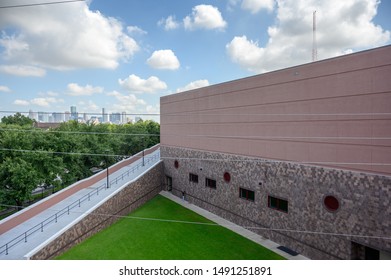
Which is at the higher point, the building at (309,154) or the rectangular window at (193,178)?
the building at (309,154)

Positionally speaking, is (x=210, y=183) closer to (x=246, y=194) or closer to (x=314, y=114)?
(x=246, y=194)

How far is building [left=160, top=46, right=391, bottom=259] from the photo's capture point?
1009cm

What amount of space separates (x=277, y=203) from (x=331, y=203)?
3.12m

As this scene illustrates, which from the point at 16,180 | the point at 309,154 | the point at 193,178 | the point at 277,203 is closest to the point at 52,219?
the point at 16,180

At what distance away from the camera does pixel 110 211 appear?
18047 millimetres

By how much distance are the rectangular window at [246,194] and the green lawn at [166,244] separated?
2.32 metres

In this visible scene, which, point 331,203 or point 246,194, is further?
point 246,194

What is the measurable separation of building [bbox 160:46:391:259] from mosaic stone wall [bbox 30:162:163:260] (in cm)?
599

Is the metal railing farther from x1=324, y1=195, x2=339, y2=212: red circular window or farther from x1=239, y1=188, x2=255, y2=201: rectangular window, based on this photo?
x1=324, y1=195, x2=339, y2=212: red circular window

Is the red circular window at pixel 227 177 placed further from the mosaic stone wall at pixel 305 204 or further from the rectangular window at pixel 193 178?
the rectangular window at pixel 193 178

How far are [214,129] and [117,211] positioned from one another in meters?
9.21

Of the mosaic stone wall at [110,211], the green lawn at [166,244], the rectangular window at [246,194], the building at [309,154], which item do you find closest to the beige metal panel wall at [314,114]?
the building at [309,154]

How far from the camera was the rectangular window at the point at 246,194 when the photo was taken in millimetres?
15788
